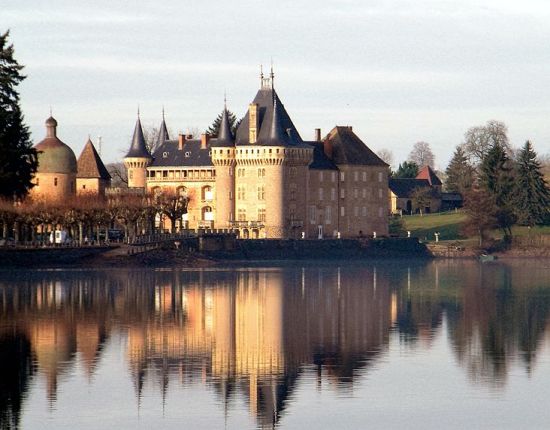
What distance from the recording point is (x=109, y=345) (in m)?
38.8

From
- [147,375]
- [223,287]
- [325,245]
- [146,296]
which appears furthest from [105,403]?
[325,245]

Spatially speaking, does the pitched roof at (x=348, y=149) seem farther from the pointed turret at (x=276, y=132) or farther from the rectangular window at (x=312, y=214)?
the pointed turret at (x=276, y=132)

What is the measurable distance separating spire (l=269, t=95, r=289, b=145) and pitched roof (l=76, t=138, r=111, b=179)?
15.0 meters

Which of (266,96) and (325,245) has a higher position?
(266,96)

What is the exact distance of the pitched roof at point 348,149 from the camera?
11481cm

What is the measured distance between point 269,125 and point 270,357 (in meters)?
71.3

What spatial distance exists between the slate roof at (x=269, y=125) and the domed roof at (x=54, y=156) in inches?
496

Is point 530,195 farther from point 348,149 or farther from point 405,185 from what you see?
point 405,185

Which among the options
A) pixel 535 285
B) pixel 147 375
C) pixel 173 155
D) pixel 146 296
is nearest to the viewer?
pixel 147 375

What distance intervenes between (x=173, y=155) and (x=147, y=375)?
8102cm

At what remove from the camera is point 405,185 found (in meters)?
150

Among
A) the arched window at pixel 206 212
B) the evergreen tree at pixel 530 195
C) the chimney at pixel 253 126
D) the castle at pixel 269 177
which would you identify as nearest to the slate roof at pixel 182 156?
the castle at pixel 269 177

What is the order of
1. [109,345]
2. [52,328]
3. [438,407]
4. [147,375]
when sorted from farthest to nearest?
[52,328]
[109,345]
[147,375]
[438,407]

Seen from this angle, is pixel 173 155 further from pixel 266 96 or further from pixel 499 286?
pixel 499 286
